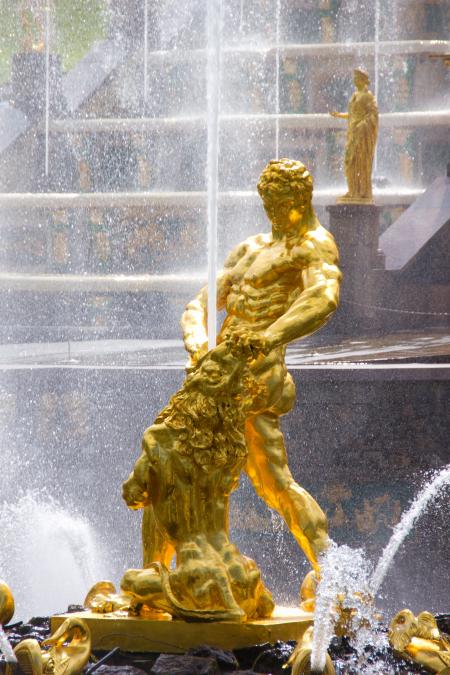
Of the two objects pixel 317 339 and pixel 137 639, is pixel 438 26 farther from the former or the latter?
pixel 137 639

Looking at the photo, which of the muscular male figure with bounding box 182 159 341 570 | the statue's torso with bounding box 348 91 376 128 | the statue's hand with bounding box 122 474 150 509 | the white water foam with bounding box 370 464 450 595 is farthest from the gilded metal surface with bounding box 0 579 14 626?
the statue's torso with bounding box 348 91 376 128

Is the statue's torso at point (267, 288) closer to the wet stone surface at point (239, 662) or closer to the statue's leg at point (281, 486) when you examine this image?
the statue's leg at point (281, 486)

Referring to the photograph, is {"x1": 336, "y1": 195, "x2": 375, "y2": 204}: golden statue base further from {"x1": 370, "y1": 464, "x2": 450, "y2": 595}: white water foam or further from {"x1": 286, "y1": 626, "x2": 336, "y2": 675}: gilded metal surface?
{"x1": 286, "y1": 626, "x2": 336, "y2": 675}: gilded metal surface

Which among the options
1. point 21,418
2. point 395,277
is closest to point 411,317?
point 395,277

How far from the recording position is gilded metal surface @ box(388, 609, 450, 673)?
13.8 ft

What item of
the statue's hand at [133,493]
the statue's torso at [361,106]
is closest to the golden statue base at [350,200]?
the statue's torso at [361,106]

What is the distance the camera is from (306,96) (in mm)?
12711

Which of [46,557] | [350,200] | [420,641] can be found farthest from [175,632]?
[350,200]

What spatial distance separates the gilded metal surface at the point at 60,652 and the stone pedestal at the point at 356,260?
6678 millimetres

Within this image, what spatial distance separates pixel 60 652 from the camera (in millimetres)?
4074

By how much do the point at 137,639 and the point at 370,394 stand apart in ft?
13.3

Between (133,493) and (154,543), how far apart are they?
0.26 m

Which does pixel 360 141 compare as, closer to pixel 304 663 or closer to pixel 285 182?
pixel 285 182

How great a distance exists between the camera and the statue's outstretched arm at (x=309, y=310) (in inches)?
178
